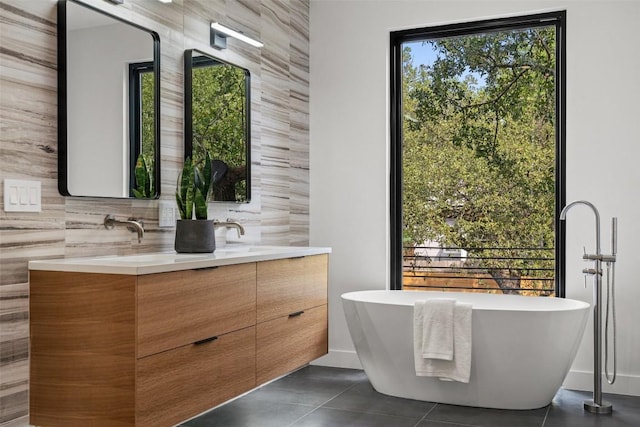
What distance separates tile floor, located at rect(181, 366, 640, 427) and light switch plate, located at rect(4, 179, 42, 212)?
4.57 feet

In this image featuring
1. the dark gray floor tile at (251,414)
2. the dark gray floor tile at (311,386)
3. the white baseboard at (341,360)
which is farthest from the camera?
the white baseboard at (341,360)

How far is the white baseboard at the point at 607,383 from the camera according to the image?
3801 mm

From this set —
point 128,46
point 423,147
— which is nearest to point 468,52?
point 423,147

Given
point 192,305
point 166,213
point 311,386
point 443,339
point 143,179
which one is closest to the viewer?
point 192,305

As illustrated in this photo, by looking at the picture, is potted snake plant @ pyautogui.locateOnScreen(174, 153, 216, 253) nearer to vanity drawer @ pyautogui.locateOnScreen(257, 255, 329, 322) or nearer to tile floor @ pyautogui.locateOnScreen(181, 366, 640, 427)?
vanity drawer @ pyautogui.locateOnScreen(257, 255, 329, 322)

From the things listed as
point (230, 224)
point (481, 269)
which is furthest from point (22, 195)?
point (481, 269)

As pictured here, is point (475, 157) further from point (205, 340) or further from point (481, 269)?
point (205, 340)

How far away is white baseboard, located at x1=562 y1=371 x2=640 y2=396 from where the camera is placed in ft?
12.5

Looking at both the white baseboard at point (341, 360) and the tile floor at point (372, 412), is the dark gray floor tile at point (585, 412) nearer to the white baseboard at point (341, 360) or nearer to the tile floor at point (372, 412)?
the tile floor at point (372, 412)

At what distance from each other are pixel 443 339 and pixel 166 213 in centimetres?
153

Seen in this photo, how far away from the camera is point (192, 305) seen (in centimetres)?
251

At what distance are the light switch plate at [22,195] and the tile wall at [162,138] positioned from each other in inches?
1.0

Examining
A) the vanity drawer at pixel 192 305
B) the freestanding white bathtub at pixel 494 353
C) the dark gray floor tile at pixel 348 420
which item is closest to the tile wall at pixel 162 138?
the vanity drawer at pixel 192 305

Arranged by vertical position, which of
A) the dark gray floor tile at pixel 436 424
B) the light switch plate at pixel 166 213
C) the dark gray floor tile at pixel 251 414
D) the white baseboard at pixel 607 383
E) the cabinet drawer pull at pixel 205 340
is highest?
the light switch plate at pixel 166 213
